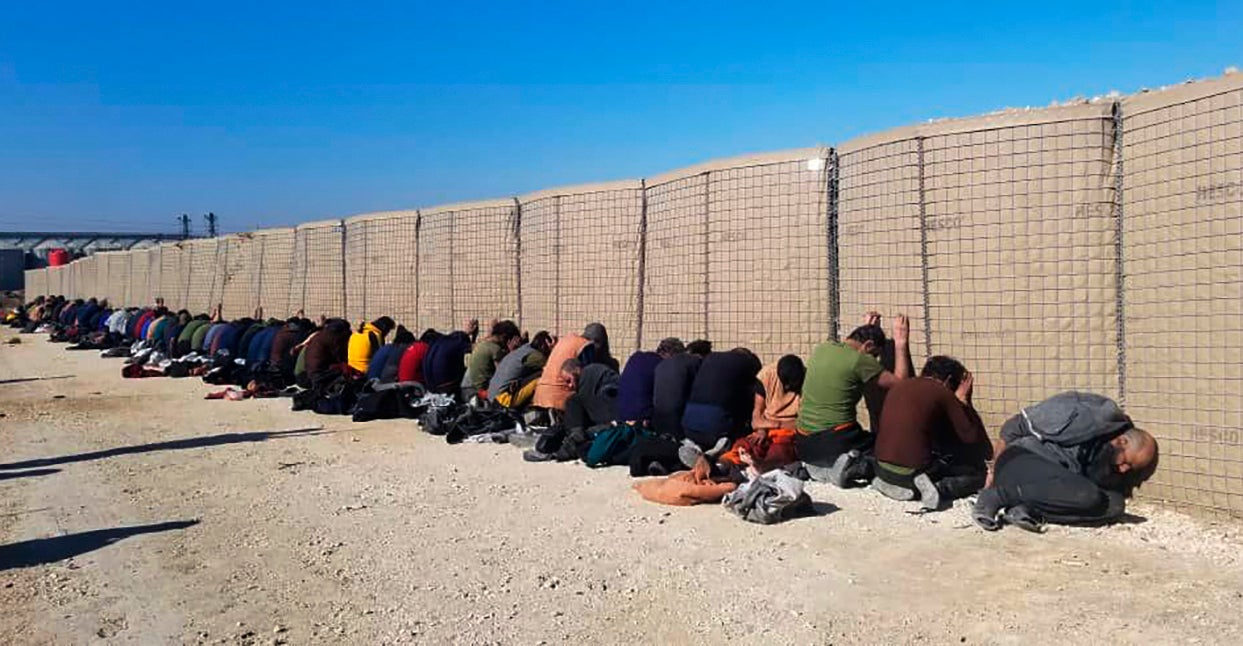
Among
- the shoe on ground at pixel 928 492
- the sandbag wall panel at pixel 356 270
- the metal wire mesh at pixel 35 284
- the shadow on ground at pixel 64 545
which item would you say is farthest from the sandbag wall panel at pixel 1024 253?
the metal wire mesh at pixel 35 284

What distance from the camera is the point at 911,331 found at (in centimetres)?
750

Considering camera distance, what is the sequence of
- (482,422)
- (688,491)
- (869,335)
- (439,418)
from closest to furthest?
(688,491)
(869,335)
(482,422)
(439,418)

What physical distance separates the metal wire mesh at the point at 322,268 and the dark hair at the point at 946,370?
41.0ft

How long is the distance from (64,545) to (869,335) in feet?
19.2

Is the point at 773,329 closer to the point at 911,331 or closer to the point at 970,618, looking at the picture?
the point at 911,331

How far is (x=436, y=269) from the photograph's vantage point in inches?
563

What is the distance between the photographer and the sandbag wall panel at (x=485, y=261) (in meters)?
12.8

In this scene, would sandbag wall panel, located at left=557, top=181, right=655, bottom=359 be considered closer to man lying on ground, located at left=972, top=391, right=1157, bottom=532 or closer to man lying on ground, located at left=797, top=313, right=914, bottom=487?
man lying on ground, located at left=797, top=313, right=914, bottom=487

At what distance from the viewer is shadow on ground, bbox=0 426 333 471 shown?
8484 millimetres

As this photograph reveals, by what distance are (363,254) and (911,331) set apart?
1121cm

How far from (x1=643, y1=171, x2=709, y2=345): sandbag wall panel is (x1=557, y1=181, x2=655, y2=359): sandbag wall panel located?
245 mm

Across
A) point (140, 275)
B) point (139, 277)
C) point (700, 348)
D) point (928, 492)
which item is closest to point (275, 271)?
point (140, 275)

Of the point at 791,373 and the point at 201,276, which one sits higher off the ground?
the point at 201,276

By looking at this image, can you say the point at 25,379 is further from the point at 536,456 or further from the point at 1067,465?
the point at 1067,465
